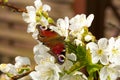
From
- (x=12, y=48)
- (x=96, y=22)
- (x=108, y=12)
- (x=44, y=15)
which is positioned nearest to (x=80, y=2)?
(x=96, y=22)

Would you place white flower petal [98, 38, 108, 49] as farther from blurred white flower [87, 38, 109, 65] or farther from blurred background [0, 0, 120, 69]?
blurred background [0, 0, 120, 69]

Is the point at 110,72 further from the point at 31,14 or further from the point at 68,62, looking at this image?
the point at 31,14

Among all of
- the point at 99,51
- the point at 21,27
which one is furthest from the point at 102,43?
the point at 21,27

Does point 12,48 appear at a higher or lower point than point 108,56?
higher

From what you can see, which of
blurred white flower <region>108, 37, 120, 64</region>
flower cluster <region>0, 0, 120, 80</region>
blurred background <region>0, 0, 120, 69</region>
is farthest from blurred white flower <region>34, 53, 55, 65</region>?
blurred background <region>0, 0, 120, 69</region>

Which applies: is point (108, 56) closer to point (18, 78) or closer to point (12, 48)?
point (18, 78)

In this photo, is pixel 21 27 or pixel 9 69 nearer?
pixel 9 69
